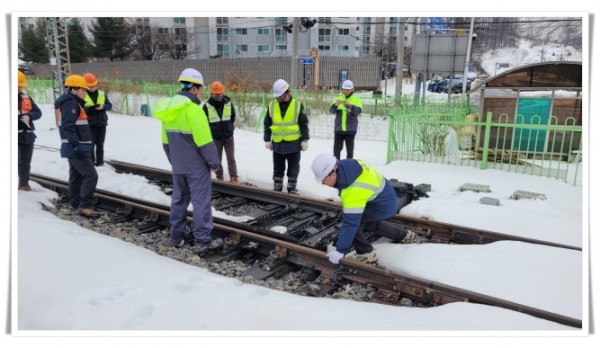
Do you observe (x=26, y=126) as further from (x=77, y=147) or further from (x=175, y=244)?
(x=175, y=244)

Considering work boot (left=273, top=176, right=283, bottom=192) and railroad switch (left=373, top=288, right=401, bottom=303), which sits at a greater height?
work boot (left=273, top=176, right=283, bottom=192)

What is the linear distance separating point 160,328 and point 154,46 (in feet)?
131

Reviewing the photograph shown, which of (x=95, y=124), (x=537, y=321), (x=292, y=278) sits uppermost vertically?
(x=95, y=124)

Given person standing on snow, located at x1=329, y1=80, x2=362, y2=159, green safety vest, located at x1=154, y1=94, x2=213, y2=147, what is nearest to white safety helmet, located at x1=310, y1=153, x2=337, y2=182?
green safety vest, located at x1=154, y1=94, x2=213, y2=147

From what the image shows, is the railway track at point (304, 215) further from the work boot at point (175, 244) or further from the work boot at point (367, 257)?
the work boot at point (175, 244)

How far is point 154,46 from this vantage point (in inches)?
1516

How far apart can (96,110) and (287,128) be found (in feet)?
14.0

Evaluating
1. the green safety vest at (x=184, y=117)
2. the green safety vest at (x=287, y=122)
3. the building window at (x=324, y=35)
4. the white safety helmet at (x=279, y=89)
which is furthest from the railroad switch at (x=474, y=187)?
the building window at (x=324, y=35)

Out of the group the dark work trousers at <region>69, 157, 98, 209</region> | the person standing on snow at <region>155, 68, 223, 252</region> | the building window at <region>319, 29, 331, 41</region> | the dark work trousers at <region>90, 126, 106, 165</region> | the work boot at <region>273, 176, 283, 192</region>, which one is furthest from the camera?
the building window at <region>319, 29, 331, 41</region>

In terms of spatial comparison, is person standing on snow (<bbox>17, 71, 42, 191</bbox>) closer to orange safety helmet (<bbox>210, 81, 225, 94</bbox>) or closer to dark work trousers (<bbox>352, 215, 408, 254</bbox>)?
orange safety helmet (<bbox>210, 81, 225, 94</bbox>)

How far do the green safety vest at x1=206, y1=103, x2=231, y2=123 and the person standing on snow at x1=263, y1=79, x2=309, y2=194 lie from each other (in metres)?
0.92

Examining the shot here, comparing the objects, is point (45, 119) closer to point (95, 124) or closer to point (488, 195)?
point (95, 124)

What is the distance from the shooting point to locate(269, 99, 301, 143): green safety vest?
672 centimetres
